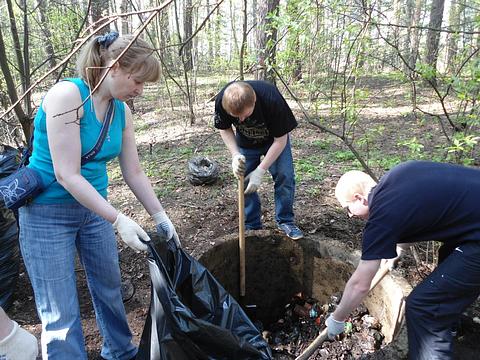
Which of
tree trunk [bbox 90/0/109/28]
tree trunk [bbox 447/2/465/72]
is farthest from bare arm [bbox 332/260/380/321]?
tree trunk [bbox 90/0/109/28]

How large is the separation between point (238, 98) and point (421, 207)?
1253 millimetres

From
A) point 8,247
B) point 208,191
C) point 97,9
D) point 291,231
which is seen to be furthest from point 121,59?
point 97,9

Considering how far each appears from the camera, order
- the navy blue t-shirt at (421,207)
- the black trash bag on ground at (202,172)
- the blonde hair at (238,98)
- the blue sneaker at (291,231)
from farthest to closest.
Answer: the black trash bag on ground at (202,172) → the blue sneaker at (291,231) → the blonde hair at (238,98) → the navy blue t-shirt at (421,207)

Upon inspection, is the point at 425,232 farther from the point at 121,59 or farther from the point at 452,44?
the point at 452,44

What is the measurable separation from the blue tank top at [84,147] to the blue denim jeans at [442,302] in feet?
5.24

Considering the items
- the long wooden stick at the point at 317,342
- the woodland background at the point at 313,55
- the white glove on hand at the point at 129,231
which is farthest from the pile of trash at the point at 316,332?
the white glove on hand at the point at 129,231

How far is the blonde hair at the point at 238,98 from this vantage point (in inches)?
91.7

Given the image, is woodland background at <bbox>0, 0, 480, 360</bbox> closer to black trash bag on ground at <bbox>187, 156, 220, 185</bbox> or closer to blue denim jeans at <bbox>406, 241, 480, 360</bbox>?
black trash bag on ground at <bbox>187, 156, 220, 185</bbox>

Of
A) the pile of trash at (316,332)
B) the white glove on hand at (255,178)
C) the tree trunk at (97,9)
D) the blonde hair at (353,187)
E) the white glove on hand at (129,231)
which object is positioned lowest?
the pile of trash at (316,332)

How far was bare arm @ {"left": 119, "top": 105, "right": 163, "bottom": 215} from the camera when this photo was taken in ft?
5.64

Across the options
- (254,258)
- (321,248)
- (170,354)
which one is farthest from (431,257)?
(170,354)

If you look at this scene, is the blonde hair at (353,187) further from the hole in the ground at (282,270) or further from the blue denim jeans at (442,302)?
the hole in the ground at (282,270)

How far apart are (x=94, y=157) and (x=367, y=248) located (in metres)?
1.22

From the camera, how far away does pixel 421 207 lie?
158cm
